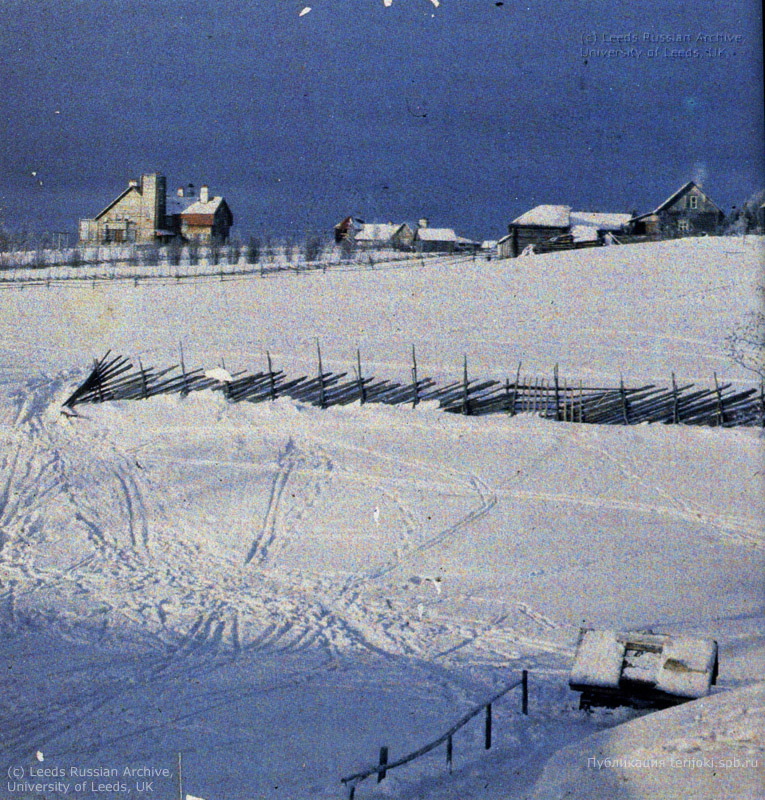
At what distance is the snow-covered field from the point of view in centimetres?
841

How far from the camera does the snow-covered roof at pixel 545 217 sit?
45.0 metres

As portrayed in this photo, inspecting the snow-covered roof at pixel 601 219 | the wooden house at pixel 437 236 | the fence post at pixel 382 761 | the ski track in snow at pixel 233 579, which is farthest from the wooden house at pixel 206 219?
the fence post at pixel 382 761

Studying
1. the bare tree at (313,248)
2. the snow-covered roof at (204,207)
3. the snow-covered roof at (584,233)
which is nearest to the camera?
the snow-covered roof at (204,207)

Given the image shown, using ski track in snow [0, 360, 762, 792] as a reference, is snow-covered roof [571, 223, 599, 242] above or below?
above

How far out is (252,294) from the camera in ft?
111

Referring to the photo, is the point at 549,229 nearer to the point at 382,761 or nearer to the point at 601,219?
the point at 601,219

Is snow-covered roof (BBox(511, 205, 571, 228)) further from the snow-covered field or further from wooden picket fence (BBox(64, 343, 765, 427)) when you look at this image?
wooden picket fence (BBox(64, 343, 765, 427))

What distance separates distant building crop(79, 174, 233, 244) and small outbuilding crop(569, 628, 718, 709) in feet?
73.9

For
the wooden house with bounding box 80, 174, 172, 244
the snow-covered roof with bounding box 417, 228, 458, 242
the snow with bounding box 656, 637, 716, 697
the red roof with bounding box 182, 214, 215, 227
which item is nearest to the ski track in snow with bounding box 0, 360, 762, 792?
the snow with bounding box 656, 637, 716, 697

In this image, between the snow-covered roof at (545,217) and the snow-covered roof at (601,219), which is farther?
the snow-covered roof at (601,219)

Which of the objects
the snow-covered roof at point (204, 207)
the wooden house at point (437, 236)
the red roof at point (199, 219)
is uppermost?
the wooden house at point (437, 236)

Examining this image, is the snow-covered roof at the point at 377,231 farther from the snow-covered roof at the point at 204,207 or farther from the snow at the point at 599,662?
the snow at the point at 599,662

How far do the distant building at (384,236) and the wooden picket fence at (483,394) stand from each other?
2380 cm

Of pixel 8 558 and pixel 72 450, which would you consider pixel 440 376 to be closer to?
pixel 72 450
